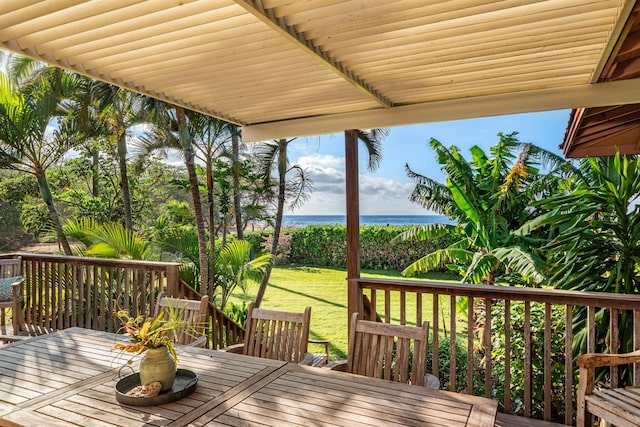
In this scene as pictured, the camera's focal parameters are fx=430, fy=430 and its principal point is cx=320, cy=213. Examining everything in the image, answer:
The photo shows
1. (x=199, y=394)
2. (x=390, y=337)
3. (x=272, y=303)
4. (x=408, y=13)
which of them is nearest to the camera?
(x=199, y=394)

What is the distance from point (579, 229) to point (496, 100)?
1.19 meters

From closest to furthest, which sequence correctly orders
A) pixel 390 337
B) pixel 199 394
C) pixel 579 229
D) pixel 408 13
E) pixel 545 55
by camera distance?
pixel 199 394 < pixel 408 13 < pixel 390 337 < pixel 545 55 < pixel 579 229

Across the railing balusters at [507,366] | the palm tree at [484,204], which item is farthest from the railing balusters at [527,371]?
the palm tree at [484,204]

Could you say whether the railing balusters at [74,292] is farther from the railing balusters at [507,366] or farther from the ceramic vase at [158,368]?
the railing balusters at [507,366]

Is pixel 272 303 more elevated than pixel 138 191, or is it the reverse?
pixel 138 191

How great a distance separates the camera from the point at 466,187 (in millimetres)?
7375

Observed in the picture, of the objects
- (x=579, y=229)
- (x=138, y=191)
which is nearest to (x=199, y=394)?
(x=579, y=229)

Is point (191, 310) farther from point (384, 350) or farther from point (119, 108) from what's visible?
point (119, 108)

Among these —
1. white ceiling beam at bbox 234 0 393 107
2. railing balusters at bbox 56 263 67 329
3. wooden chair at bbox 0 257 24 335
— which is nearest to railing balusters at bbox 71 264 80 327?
railing balusters at bbox 56 263 67 329

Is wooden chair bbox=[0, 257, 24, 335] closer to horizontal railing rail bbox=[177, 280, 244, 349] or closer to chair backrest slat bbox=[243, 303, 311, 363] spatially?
horizontal railing rail bbox=[177, 280, 244, 349]

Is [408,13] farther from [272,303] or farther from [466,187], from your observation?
[272,303]

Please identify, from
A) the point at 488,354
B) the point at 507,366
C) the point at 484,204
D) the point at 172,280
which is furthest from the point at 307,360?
the point at 484,204

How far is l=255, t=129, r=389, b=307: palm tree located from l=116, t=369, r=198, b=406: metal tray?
22.3 ft

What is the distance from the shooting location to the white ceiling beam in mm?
2068
